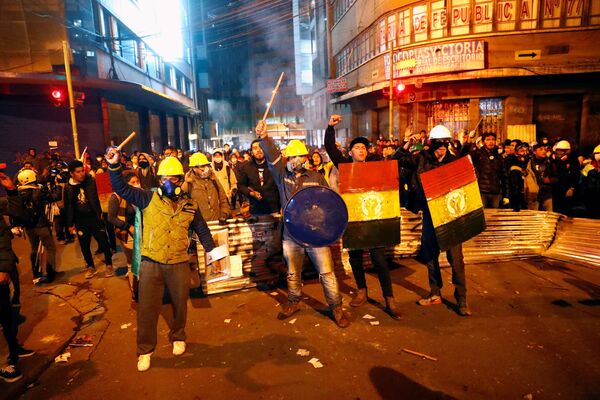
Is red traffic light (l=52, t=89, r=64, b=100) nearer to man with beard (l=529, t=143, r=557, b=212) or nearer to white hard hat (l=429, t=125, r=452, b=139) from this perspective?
white hard hat (l=429, t=125, r=452, b=139)

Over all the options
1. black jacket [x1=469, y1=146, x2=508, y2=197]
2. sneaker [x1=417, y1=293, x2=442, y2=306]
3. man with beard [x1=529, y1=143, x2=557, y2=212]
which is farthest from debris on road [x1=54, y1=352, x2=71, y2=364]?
man with beard [x1=529, y1=143, x2=557, y2=212]

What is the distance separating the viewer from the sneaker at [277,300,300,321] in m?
4.98

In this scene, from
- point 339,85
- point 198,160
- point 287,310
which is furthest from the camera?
point 339,85

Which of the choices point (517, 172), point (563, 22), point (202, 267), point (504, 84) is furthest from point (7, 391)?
point (563, 22)

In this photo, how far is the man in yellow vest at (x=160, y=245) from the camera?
13.1ft

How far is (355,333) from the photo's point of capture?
178 inches

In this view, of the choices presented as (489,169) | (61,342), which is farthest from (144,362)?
(489,169)

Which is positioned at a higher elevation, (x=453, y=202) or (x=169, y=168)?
(x=169, y=168)

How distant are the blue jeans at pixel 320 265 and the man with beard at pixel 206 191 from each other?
204cm

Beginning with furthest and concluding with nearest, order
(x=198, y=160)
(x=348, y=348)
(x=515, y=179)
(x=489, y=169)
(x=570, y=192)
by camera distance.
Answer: (x=570, y=192) → (x=515, y=179) → (x=489, y=169) → (x=198, y=160) → (x=348, y=348)

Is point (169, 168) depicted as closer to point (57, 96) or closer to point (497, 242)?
point (497, 242)

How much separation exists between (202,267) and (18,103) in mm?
17085

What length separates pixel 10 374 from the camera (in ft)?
12.5

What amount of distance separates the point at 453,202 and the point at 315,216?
180cm
